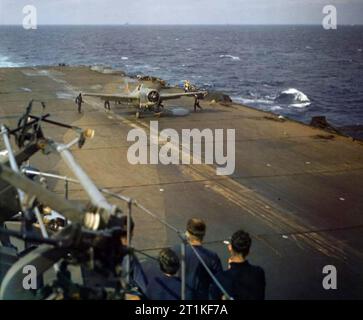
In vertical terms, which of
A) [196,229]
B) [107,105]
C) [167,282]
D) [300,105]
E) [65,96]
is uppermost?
[65,96]

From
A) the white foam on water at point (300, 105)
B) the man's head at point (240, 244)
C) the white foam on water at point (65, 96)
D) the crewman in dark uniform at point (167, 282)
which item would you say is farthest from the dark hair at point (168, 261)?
the white foam on water at point (300, 105)

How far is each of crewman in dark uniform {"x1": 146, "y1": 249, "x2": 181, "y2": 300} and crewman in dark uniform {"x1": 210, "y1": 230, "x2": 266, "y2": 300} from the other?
1.70 feet

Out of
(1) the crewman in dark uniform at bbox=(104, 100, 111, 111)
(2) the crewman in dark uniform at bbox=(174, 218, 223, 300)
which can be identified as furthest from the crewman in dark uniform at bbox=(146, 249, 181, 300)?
(1) the crewman in dark uniform at bbox=(104, 100, 111, 111)

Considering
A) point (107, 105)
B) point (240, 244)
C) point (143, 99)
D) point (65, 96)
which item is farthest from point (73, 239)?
point (65, 96)

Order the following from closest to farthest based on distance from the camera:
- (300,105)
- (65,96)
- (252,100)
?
1. (65,96)
2. (300,105)
3. (252,100)

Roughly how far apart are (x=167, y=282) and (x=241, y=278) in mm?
980

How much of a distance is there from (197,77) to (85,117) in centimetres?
6342

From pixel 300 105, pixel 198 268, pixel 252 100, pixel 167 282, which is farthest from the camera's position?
pixel 252 100

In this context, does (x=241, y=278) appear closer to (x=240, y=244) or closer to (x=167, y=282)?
(x=240, y=244)

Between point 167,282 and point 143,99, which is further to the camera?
point 143,99

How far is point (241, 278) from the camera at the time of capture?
19.6ft

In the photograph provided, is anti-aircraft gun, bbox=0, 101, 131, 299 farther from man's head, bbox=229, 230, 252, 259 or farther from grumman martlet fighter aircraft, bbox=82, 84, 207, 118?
grumman martlet fighter aircraft, bbox=82, 84, 207, 118

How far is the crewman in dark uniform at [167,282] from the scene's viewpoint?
19.9 ft
